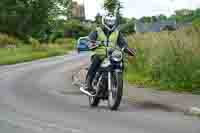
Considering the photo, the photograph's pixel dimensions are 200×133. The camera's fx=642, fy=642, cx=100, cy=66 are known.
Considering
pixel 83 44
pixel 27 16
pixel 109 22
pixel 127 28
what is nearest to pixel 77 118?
pixel 109 22

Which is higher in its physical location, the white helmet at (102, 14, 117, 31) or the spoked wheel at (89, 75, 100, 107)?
the white helmet at (102, 14, 117, 31)

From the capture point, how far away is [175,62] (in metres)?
16.2

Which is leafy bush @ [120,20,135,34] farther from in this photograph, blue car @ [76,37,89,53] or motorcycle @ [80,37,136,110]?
motorcycle @ [80,37,136,110]

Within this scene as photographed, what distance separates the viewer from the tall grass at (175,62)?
51.5 feet

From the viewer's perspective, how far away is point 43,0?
8750 centimetres

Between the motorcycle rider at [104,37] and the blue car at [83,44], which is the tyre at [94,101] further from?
the blue car at [83,44]

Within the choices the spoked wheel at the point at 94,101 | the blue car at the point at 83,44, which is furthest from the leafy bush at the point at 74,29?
the spoked wheel at the point at 94,101

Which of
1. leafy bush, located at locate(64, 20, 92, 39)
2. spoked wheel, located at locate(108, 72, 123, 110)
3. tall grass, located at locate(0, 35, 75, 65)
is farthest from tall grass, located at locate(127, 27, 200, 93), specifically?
leafy bush, located at locate(64, 20, 92, 39)

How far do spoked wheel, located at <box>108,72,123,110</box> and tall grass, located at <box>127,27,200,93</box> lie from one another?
3263 millimetres

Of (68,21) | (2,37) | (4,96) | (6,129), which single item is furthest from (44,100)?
(68,21)

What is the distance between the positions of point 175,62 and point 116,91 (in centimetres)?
475

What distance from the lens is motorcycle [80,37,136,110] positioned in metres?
11.8

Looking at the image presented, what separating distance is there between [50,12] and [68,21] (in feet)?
32.8

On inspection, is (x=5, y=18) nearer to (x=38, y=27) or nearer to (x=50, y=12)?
(x=38, y=27)
